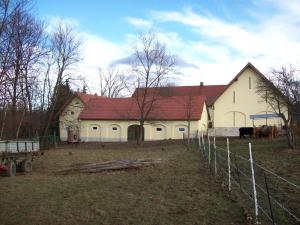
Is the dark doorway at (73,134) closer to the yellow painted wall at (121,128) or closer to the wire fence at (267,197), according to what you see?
the yellow painted wall at (121,128)

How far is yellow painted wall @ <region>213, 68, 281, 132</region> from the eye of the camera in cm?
5708

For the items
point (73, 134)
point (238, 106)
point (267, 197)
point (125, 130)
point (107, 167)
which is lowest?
point (267, 197)

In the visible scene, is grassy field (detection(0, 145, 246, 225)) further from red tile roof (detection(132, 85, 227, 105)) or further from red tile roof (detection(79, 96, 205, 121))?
red tile roof (detection(132, 85, 227, 105))

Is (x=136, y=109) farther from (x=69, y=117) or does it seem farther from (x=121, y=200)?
(x=121, y=200)

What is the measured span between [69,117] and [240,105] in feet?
78.2

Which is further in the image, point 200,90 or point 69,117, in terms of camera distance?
point 200,90

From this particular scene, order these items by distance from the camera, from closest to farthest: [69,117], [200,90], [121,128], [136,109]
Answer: [121,128]
[136,109]
[69,117]
[200,90]

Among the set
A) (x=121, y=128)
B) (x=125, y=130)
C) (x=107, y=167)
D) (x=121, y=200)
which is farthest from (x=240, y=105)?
(x=121, y=200)

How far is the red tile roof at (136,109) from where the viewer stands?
2190 inches

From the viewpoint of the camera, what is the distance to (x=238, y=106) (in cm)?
5791

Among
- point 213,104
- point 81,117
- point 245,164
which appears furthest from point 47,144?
point 245,164

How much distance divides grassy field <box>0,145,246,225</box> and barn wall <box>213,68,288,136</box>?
40667mm

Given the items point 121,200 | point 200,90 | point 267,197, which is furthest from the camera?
point 200,90

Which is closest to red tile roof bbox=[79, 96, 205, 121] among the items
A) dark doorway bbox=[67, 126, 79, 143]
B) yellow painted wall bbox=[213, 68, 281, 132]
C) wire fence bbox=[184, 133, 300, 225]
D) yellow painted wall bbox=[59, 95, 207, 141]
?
yellow painted wall bbox=[59, 95, 207, 141]
